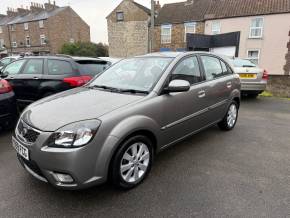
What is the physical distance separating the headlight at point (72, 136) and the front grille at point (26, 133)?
237mm

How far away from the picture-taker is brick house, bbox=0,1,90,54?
35.4 metres

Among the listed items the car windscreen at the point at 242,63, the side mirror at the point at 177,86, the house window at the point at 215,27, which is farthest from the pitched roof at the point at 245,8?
the side mirror at the point at 177,86

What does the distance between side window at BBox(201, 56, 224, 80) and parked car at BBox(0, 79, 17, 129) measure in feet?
11.6

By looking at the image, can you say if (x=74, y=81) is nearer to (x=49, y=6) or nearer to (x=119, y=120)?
(x=119, y=120)

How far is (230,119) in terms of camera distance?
4.59 m

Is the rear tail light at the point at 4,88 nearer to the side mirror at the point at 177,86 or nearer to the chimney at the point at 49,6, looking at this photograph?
the side mirror at the point at 177,86

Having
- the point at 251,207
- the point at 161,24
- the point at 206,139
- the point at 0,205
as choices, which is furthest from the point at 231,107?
the point at 161,24

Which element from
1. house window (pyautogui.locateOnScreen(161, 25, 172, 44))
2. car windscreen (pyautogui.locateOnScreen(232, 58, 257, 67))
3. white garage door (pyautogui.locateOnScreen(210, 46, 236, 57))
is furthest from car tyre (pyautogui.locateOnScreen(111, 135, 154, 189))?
house window (pyautogui.locateOnScreen(161, 25, 172, 44))

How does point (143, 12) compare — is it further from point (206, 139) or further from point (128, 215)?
point (128, 215)

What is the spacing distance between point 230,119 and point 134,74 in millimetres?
2462

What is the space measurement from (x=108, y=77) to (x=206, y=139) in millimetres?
2127

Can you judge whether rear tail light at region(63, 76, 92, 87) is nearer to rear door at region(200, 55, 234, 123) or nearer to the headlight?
rear door at region(200, 55, 234, 123)

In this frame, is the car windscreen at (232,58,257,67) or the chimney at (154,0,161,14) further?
the chimney at (154,0,161,14)

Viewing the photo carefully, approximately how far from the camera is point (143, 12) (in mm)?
24891
